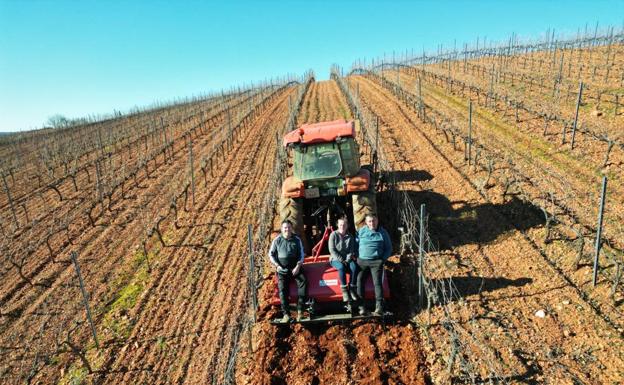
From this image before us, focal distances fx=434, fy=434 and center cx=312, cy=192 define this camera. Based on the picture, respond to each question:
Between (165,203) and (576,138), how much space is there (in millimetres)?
11435

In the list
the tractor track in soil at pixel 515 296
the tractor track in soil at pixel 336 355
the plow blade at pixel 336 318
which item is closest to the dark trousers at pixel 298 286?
the plow blade at pixel 336 318

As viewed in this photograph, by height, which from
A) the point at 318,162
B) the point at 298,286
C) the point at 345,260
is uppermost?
the point at 318,162

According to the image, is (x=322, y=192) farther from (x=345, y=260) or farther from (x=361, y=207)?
(x=345, y=260)

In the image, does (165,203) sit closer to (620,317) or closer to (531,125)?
(620,317)

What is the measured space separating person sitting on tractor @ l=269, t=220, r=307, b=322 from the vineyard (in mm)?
426

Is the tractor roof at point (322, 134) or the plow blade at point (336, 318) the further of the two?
the tractor roof at point (322, 134)

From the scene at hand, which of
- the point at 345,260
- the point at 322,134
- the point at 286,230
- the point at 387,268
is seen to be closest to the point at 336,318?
the point at 345,260

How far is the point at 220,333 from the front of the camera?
19.1 feet

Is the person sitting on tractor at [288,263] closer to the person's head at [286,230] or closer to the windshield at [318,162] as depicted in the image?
the person's head at [286,230]

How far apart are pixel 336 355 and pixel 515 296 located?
8.37 ft

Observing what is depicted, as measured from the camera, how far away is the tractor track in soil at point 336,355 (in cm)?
471

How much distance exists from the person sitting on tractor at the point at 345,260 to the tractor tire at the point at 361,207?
Answer: 0.95 m

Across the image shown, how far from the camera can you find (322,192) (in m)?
6.73

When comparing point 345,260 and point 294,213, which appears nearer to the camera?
point 345,260
